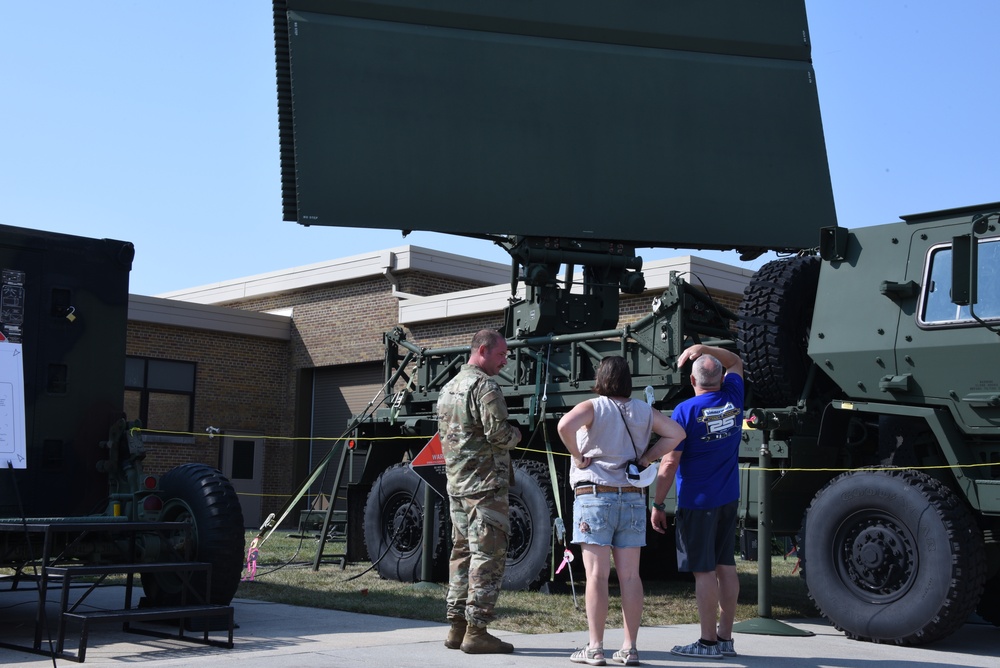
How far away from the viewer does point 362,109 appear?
10852 mm

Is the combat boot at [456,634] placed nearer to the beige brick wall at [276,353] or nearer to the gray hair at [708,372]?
the gray hair at [708,372]

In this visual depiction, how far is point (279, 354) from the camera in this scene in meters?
26.9

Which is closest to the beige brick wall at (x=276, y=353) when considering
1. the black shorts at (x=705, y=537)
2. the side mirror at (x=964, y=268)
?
the side mirror at (x=964, y=268)

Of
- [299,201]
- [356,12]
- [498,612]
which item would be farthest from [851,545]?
[356,12]

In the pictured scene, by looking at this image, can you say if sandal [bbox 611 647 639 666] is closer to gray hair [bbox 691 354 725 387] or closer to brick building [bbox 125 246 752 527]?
gray hair [bbox 691 354 725 387]

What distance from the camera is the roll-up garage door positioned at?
82.0 feet

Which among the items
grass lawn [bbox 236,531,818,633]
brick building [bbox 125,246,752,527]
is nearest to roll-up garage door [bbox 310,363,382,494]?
brick building [bbox 125,246,752,527]

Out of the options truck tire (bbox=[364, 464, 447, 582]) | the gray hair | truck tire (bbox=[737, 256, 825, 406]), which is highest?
truck tire (bbox=[737, 256, 825, 406])

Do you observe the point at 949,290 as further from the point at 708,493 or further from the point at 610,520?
the point at 610,520

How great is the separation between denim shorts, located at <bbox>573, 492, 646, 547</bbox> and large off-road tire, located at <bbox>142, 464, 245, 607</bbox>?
237cm

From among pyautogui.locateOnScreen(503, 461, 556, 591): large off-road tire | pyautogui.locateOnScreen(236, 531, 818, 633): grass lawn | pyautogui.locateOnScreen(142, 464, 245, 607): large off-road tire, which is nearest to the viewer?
pyautogui.locateOnScreen(142, 464, 245, 607): large off-road tire

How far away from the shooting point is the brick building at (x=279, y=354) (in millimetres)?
24297

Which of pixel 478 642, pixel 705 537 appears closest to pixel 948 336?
pixel 705 537

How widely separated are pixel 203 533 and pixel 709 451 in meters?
3.19
